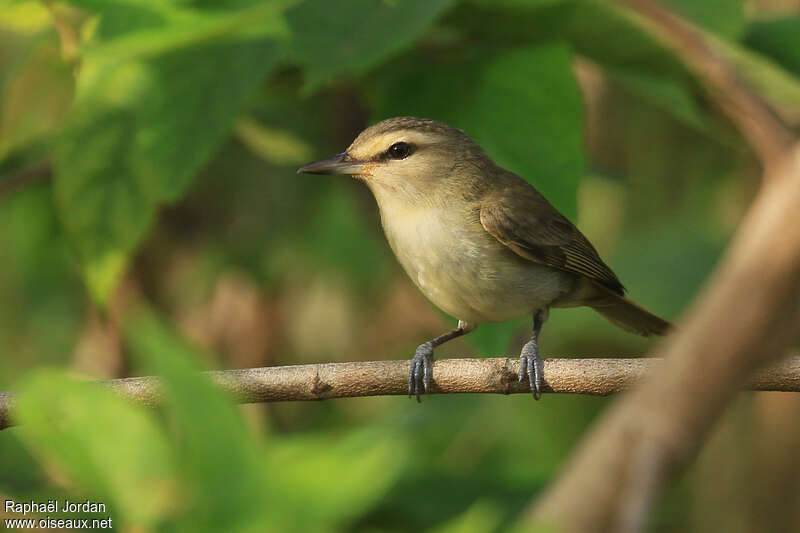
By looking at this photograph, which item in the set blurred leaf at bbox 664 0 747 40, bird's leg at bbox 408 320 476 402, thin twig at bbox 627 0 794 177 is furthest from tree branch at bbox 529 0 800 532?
blurred leaf at bbox 664 0 747 40

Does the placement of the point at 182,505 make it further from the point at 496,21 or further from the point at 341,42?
the point at 496,21

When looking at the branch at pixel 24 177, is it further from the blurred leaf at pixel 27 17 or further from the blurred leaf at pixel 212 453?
the blurred leaf at pixel 212 453

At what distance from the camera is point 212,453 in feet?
2.74

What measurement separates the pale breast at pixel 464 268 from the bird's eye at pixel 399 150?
22 centimetres

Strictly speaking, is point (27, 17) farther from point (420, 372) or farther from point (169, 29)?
point (420, 372)

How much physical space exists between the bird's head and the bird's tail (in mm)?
723

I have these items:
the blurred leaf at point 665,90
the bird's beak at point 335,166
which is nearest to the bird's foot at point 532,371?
the blurred leaf at point 665,90

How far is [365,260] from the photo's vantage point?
4.97 metres

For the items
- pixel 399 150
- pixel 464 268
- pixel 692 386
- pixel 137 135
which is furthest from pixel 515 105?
pixel 692 386

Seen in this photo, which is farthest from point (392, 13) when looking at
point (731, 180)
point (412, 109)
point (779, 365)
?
point (731, 180)

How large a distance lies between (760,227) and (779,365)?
152 cm

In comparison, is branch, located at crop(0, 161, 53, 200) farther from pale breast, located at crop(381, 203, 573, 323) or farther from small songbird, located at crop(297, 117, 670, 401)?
pale breast, located at crop(381, 203, 573, 323)

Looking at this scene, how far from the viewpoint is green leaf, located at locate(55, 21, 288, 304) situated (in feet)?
9.48

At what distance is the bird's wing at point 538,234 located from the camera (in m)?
3.74
